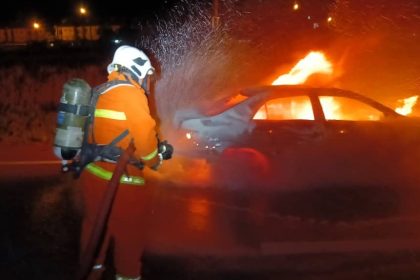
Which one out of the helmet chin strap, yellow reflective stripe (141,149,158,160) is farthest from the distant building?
yellow reflective stripe (141,149,158,160)

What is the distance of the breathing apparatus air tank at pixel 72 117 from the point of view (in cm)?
351

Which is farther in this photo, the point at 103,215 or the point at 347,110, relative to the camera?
the point at 347,110

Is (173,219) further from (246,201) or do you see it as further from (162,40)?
(162,40)

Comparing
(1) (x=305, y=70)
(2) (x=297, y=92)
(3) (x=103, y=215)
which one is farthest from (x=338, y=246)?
(1) (x=305, y=70)

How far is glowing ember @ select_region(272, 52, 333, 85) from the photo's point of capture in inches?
362

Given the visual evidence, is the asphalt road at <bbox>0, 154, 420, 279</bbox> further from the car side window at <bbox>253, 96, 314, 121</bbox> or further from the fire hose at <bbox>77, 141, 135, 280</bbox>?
the fire hose at <bbox>77, 141, 135, 280</bbox>

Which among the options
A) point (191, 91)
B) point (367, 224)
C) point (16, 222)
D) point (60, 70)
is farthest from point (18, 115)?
point (367, 224)

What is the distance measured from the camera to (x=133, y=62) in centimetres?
372

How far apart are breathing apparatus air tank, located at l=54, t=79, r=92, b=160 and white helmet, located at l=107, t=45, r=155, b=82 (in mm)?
328

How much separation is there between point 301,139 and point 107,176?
383 cm

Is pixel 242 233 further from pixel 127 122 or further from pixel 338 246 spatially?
pixel 127 122

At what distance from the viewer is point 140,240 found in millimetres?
3770

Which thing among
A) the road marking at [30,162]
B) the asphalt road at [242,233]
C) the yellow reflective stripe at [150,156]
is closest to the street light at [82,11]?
the road marking at [30,162]

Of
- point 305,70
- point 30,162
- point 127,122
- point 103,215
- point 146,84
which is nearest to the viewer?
point 103,215
